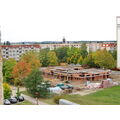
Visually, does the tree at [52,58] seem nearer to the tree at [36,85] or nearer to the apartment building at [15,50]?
the apartment building at [15,50]

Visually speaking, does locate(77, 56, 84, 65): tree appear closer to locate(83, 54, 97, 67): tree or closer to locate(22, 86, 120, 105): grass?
locate(83, 54, 97, 67): tree

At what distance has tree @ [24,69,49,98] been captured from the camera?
3253mm

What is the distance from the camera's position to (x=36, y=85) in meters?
3.36

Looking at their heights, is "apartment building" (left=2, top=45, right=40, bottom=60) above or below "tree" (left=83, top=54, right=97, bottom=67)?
above

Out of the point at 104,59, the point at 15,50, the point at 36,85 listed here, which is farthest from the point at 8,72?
the point at 104,59

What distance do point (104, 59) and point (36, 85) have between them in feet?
6.60

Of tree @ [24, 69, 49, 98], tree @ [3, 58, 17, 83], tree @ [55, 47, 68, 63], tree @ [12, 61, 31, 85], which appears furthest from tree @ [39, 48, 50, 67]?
tree @ [24, 69, 49, 98]

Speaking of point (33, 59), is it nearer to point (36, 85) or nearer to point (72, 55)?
point (72, 55)

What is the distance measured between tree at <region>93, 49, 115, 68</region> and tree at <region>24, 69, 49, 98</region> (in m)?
1.80

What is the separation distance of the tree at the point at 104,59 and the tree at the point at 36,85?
180 centimetres
